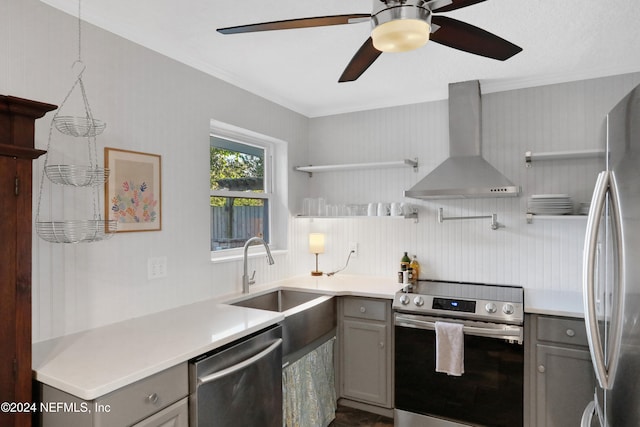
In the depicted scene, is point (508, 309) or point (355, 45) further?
point (508, 309)

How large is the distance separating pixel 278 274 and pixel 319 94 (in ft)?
4.98

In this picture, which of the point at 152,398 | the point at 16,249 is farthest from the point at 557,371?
the point at 16,249

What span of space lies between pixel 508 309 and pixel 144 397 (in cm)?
200

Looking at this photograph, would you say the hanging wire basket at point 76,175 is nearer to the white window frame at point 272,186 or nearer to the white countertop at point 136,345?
the white countertop at point 136,345

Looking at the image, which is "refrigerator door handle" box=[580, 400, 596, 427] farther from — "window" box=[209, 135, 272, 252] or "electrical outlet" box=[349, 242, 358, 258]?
"window" box=[209, 135, 272, 252]

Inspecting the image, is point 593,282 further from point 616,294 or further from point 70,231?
point 70,231

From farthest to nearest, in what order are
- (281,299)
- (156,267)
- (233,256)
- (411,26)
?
(281,299) → (233,256) → (156,267) → (411,26)

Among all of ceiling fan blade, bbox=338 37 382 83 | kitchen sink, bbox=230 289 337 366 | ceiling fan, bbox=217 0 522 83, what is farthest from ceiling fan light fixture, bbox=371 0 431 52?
kitchen sink, bbox=230 289 337 366

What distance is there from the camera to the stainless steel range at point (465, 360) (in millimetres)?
2301

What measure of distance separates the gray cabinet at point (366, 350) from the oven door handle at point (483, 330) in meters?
0.19

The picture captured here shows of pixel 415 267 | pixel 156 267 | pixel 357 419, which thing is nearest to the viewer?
pixel 156 267

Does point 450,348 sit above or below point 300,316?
below

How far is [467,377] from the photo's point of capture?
239cm

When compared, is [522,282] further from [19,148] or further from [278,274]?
[19,148]
